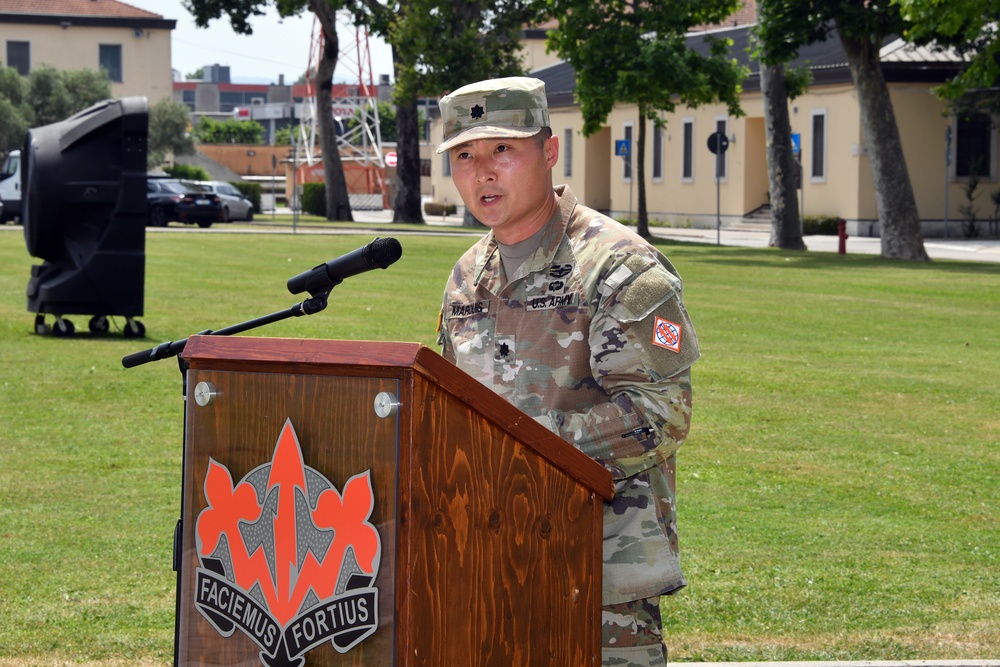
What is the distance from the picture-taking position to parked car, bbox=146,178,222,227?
47969 mm

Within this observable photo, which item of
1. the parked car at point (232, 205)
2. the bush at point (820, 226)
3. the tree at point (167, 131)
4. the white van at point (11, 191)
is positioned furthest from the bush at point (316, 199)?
the bush at point (820, 226)

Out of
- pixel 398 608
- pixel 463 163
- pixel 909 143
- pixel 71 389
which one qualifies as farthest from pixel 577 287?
pixel 909 143

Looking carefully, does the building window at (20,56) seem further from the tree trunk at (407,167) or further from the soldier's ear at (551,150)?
the soldier's ear at (551,150)

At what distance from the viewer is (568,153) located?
214 ft

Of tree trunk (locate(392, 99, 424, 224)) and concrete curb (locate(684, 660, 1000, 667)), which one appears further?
tree trunk (locate(392, 99, 424, 224))

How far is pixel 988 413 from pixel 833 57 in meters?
39.3

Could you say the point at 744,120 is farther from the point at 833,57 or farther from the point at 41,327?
Answer: the point at 41,327

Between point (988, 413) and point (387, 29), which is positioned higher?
point (387, 29)

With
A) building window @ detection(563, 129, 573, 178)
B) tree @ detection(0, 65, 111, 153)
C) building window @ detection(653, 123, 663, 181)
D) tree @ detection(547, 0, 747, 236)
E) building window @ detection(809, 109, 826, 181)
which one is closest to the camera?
tree @ detection(547, 0, 747, 236)

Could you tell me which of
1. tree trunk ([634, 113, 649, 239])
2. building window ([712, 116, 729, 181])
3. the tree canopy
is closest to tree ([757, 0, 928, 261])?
tree trunk ([634, 113, 649, 239])

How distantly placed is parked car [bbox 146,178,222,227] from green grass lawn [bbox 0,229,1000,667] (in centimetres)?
2902

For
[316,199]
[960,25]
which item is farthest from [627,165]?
[960,25]

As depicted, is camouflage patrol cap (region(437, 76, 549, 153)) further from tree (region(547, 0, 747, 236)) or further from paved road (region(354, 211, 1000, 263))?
tree (region(547, 0, 747, 236))

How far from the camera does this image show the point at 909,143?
46375 mm
